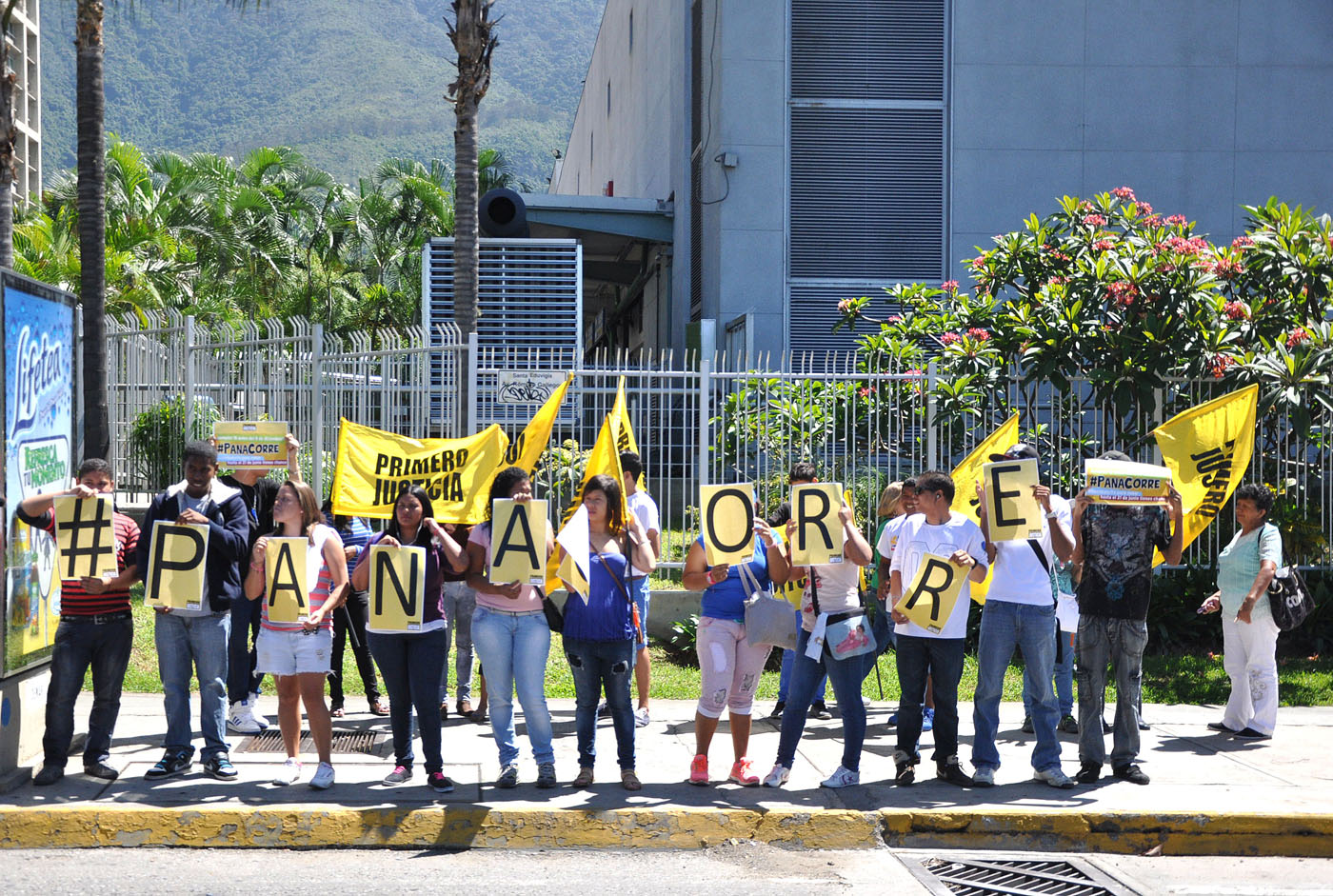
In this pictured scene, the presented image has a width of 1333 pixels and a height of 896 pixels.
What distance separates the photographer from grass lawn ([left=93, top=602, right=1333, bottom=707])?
10.8 metres

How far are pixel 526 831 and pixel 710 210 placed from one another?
45.3 feet

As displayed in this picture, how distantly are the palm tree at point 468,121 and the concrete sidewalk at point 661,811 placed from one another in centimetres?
708

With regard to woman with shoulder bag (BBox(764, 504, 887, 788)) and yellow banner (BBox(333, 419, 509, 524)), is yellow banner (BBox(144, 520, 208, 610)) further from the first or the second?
woman with shoulder bag (BBox(764, 504, 887, 788))

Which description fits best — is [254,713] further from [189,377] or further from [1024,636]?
[189,377]

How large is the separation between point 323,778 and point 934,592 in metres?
3.63

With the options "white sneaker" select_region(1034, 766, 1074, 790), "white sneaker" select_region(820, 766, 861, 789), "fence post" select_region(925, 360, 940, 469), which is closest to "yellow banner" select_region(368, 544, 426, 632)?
"white sneaker" select_region(820, 766, 861, 789)

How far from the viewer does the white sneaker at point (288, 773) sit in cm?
748

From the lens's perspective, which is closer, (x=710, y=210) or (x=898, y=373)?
(x=898, y=373)

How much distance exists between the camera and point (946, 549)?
7590mm

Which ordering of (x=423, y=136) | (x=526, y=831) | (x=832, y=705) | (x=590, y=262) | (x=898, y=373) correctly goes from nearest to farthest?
(x=526, y=831) < (x=832, y=705) < (x=898, y=373) < (x=590, y=262) < (x=423, y=136)

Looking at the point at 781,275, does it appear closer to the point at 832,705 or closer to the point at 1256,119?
the point at 1256,119

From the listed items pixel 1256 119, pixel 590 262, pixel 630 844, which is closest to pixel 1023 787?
pixel 630 844

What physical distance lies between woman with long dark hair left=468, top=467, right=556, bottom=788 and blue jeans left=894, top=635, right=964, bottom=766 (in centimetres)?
212

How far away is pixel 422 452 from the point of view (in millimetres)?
9070
